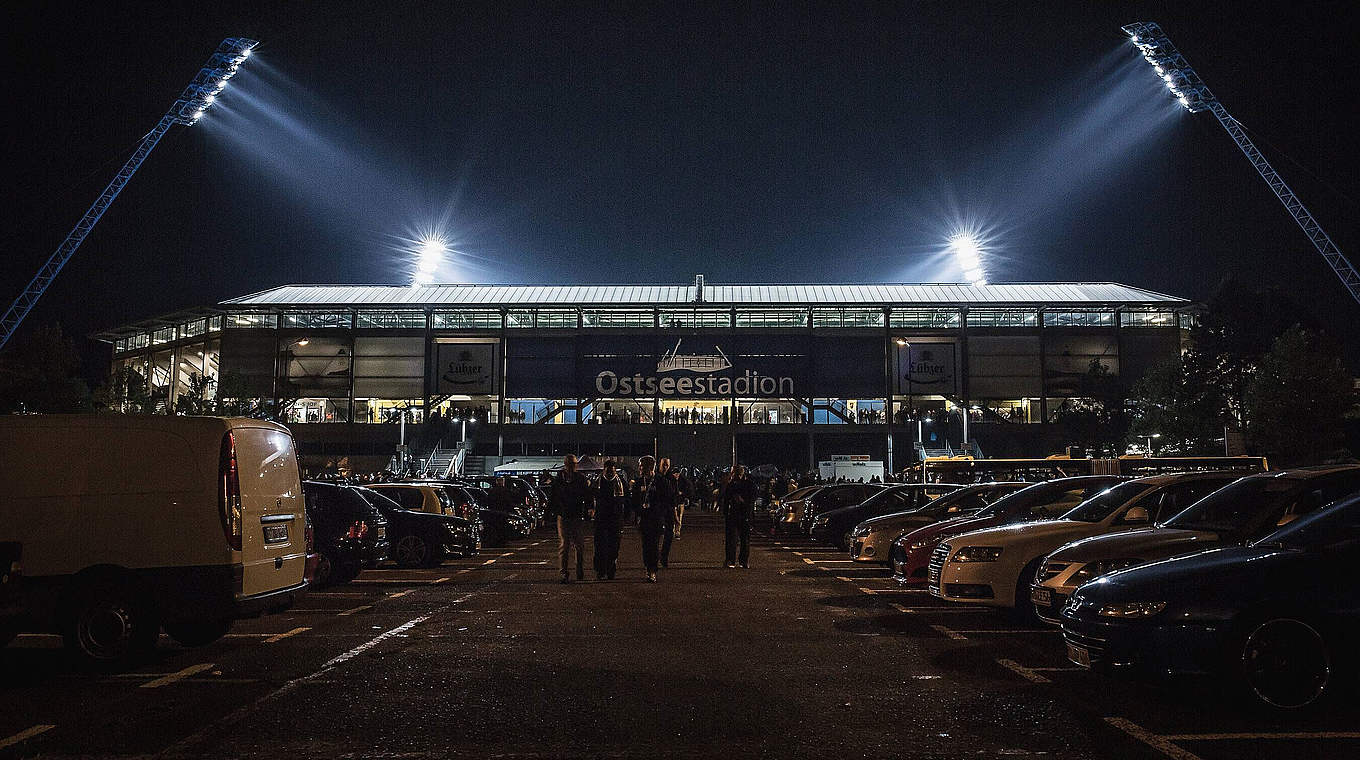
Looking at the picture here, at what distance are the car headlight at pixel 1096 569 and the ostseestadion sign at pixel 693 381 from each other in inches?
2420

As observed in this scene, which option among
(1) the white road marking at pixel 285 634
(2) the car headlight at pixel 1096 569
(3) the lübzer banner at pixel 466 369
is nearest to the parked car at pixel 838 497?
(2) the car headlight at pixel 1096 569

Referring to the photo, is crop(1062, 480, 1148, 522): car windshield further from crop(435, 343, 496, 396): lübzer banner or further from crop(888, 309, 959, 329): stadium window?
crop(435, 343, 496, 396): lübzer banner

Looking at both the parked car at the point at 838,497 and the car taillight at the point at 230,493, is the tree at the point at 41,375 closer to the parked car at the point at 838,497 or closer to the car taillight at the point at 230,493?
the parked car at the point at 838,497

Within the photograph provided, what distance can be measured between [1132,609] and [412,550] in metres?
13.7

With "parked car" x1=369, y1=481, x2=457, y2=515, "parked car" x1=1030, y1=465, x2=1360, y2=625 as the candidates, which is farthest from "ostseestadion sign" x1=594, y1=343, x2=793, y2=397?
"parked car" x1=1030, y1=465, x2=1360, y2=625

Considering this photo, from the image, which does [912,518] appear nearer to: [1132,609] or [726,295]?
[1132,609]

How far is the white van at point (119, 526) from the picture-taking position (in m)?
7.93

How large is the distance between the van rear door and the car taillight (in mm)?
16

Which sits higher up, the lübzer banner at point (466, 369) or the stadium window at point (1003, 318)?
the stadium window at point (1003, 318)

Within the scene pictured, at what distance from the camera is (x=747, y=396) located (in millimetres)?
70125

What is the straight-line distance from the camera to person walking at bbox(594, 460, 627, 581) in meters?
15.0

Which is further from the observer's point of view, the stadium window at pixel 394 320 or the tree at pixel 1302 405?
the stadium window at pixel 394 320

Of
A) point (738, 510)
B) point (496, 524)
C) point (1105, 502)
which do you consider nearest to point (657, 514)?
point (738, 510)

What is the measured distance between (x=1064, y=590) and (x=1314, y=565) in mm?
2437
